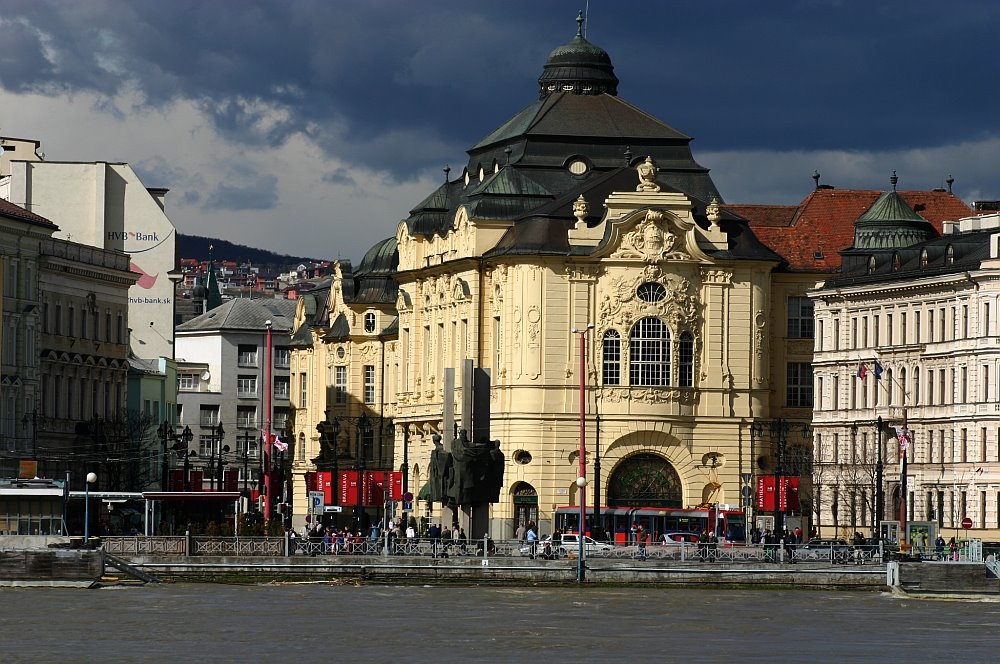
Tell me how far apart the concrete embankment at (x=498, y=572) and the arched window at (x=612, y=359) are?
3985 centimetres

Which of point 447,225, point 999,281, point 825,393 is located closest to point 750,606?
point 999,281

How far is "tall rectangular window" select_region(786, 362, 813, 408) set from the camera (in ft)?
526

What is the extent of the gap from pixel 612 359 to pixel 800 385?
11.4 meters

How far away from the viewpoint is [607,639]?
283 ft

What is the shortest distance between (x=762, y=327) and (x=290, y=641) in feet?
244

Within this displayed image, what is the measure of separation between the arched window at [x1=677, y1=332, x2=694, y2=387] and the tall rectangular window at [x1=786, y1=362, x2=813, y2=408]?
6.88 metres

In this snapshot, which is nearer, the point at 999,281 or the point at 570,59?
the point at 999,281

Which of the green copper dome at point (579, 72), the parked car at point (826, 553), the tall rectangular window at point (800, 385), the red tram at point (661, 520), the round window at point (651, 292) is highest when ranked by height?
the green copper dome at point (579, 72)

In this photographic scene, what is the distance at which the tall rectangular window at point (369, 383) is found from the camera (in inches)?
7530

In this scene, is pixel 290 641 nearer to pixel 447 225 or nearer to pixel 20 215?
pixel 20 215

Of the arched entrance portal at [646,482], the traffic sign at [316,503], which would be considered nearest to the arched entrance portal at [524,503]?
the arched entrance portal at [646,482]

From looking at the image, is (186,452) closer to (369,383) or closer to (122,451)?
(122,451)

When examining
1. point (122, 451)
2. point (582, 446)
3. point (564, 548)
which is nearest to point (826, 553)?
point (564, 548)

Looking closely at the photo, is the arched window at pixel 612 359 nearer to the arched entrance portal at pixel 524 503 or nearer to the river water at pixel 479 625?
the arched entrance portal at pixel 524 503
